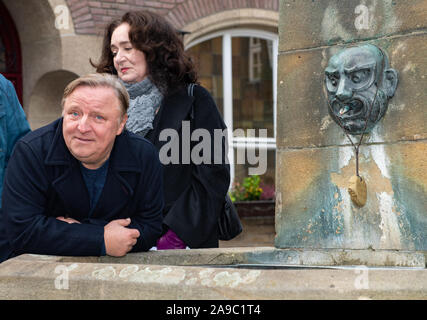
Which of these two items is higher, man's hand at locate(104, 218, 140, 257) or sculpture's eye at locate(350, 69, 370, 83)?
sculpture's eye at locate(350, 69, 370, 83)

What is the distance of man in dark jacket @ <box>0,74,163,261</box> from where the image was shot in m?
2.42

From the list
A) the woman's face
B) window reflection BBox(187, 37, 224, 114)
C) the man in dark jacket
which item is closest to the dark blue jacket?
the man in dark jacket

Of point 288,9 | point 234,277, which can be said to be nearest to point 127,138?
point 234,277

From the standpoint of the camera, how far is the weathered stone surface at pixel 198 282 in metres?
1.92

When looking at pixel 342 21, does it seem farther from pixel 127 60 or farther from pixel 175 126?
pixel 127 60

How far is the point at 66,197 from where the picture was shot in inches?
98.3

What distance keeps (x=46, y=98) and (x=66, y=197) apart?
6.18 m

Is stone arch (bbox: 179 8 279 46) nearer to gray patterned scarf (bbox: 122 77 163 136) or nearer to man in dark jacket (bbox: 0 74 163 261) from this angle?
gray patterned scarf (bbox: 122 77 163 136)

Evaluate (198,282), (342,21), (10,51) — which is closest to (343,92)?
(342,21)

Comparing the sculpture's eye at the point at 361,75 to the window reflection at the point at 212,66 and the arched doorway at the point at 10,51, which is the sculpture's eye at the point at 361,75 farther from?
the window reflection at the point at 212,66

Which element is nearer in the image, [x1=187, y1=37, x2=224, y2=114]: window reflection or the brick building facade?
the brick building facade

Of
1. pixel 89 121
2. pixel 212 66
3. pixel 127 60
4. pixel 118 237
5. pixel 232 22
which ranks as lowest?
pixel 118 237

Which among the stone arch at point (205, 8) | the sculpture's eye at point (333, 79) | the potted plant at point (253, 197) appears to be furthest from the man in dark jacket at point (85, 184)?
the stone arch at point (205, 8)
